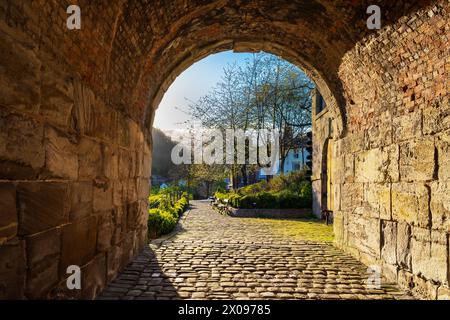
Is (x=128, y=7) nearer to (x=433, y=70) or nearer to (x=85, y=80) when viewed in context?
(x=85, y=80)

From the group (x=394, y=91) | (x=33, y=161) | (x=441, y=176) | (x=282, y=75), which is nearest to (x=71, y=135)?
(x=33, y=161)

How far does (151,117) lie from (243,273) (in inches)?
144

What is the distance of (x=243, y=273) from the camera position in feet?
16.3

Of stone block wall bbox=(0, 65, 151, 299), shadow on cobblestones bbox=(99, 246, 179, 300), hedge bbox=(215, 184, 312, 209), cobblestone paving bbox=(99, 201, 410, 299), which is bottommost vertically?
cobblestone paving bbox=(99, 201, 410, 299)

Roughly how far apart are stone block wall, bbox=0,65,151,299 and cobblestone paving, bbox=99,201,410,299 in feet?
1.92

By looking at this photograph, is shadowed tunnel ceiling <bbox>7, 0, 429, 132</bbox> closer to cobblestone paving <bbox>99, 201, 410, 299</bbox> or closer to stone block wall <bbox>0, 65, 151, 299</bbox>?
stone block wall <bbox>0, 65, 151, 299</bbox>

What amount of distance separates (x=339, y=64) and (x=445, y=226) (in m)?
3.65

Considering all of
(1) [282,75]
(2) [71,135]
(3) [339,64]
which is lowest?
(2) [71,135]

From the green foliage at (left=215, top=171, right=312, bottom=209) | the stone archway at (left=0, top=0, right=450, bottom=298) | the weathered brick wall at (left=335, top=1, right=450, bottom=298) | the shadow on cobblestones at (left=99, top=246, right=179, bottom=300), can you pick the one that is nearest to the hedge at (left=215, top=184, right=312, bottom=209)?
the green foliage at (left=215, top=171, right=312, bottom=209)

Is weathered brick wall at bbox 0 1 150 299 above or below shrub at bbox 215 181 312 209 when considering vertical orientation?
above

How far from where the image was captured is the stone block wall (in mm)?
2219

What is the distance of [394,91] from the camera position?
4762 mm

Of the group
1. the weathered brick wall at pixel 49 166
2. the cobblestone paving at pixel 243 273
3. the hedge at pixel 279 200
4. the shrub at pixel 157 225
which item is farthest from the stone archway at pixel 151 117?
the hedge at pixel 279 200

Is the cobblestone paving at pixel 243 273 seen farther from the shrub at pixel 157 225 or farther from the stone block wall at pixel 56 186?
the shrub at pixel 157 225
